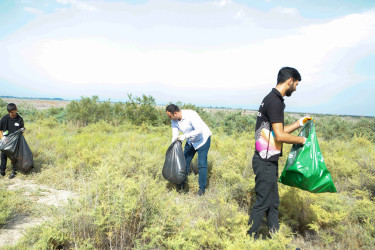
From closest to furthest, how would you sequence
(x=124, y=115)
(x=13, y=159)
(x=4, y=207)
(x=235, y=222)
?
(x=235, y=222), (x=4, y=207), (x=13, y=159), (x=124, y=115)

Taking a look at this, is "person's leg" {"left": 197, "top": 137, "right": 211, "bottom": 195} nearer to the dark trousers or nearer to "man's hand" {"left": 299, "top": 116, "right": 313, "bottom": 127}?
the dark trousers

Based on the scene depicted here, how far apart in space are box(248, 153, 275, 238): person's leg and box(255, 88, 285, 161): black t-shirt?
0.31 feet

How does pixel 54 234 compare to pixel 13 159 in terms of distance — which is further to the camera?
pixel 13 159

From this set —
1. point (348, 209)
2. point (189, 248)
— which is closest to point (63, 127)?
point (189, 248)

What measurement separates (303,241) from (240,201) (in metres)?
1.09

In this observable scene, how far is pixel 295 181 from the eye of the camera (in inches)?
90.4

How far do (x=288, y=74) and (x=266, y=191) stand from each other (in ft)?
4.01

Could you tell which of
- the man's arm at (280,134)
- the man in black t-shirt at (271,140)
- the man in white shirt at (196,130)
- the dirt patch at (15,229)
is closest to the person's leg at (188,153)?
the man in white shirt at (196,130)

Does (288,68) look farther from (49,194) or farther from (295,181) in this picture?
(49,194)

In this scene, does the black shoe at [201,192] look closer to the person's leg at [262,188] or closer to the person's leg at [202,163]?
the person's leg at [202,163]

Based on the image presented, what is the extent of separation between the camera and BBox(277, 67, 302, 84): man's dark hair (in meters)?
2.21

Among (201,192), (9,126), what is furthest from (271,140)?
(9,126)

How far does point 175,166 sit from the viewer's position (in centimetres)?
382

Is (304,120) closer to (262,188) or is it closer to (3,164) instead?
(262,188)
